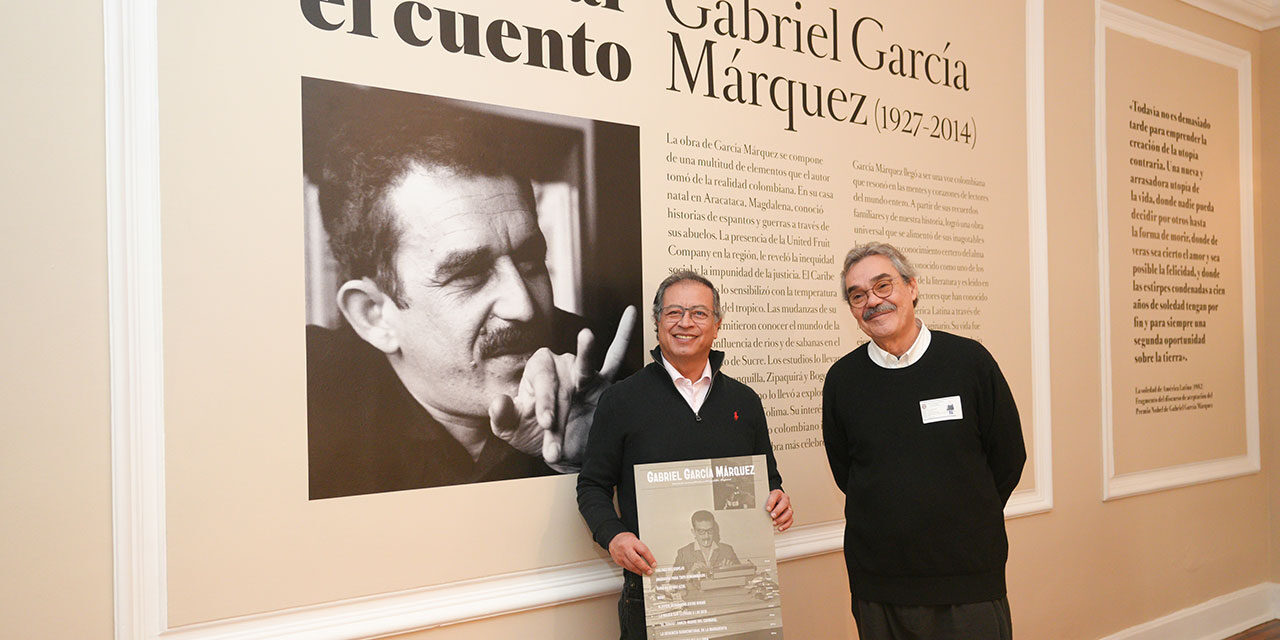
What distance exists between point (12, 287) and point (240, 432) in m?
0.64

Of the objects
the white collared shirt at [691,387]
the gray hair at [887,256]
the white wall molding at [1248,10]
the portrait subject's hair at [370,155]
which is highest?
the white wall molding at [1248,10]

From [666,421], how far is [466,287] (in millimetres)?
759

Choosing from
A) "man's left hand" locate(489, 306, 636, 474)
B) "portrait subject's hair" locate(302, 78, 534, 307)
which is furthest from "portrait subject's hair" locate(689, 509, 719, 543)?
"portrait subject's hair" locate(302, 78, 534, 307)

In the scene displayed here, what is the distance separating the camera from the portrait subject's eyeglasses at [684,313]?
9.18 feet

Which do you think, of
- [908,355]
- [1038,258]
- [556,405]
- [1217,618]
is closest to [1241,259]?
[1038,258]

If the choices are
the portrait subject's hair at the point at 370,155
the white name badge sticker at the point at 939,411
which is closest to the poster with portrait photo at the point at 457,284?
the portrait subject's hair at the point at 370,155

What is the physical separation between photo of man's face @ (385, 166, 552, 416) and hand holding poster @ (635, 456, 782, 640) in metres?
0.63

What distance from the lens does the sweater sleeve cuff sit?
2.62 meters

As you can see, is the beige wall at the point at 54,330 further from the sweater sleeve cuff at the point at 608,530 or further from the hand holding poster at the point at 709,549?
the hand holding poster at the point at 709,549

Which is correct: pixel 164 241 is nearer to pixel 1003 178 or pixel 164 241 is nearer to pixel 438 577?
pixel 438 577

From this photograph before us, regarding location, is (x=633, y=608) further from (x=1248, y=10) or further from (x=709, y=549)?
(x=1248, y=10)

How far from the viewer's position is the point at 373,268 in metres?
2.65

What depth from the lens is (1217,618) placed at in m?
5.45

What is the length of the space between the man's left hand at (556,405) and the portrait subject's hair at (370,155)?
51 centimetres
